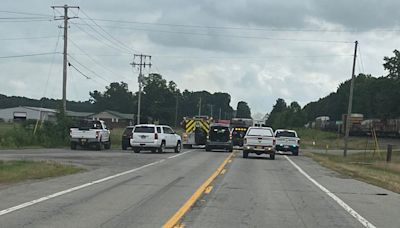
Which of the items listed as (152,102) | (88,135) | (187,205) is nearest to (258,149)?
(88,135)

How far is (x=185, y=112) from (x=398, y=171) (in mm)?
158851

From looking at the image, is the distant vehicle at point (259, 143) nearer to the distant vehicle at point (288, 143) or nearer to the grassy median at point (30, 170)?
the distant vehicle at point (288, 143)

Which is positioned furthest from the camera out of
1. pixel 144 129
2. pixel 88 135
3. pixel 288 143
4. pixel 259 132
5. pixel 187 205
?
pixel 288 143

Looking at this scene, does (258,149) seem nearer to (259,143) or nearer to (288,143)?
(259,143)

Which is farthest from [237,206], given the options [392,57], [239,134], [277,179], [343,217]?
[392,57]

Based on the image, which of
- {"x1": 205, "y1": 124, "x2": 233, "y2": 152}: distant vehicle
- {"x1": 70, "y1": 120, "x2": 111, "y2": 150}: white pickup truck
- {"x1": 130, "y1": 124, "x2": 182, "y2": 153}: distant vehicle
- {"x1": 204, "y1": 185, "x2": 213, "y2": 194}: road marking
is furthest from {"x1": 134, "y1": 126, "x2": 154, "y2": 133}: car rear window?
{"x1": 204, "y1": 185, "x2": 213, "y2": 194}: road marking

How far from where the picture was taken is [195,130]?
46.8 m

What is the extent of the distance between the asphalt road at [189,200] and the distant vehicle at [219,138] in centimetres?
2281

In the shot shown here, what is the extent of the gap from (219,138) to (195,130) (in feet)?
12.7

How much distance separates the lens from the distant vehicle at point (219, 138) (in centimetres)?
4312

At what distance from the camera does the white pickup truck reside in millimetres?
39375

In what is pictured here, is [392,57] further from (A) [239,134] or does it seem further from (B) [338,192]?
(B) [338,192]

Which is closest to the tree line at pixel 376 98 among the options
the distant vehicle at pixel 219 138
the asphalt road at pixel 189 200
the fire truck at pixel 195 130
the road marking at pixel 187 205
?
the fire truck at pixel 195 130

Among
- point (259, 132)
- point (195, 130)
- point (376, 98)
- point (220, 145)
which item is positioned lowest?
point (220, 145)
